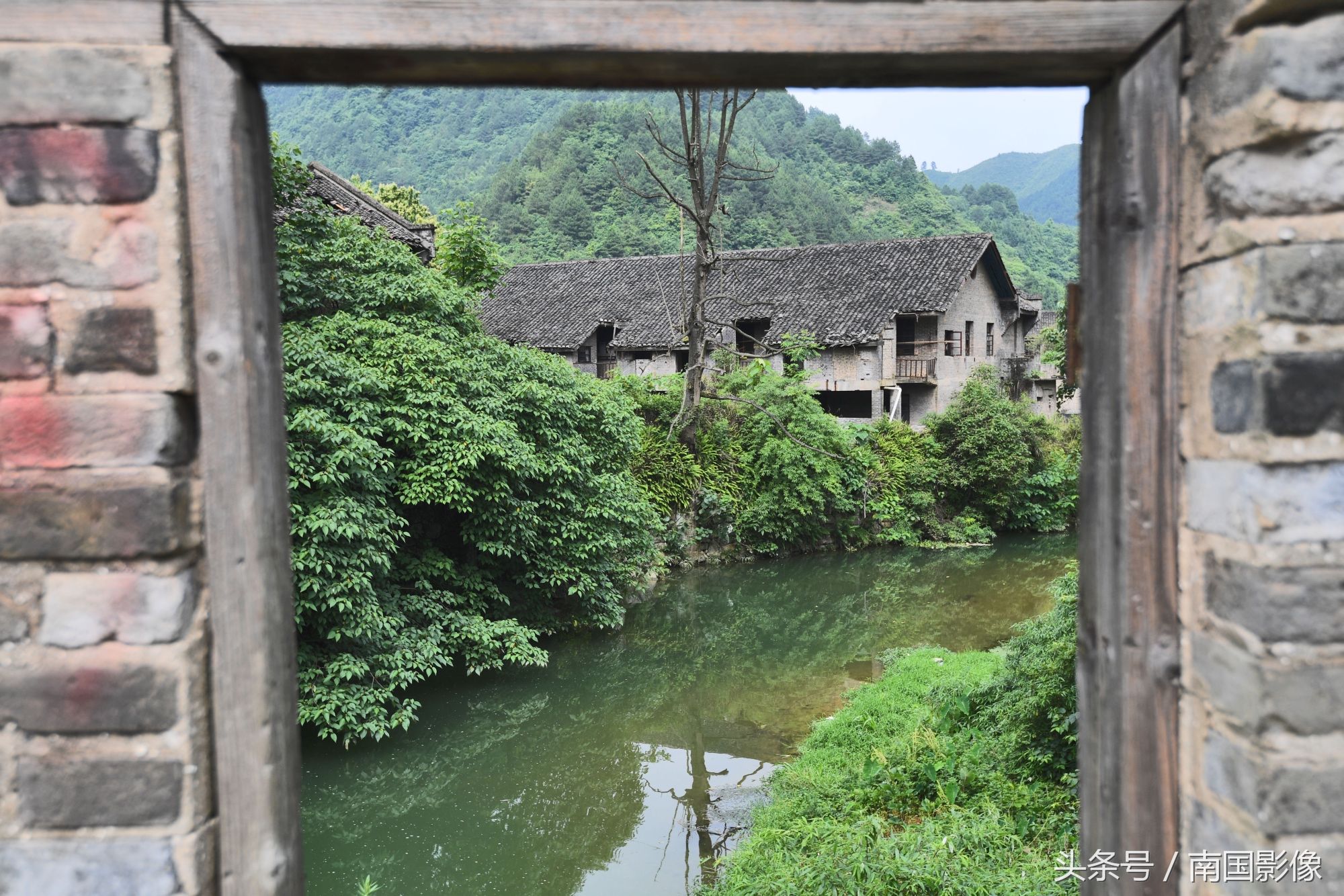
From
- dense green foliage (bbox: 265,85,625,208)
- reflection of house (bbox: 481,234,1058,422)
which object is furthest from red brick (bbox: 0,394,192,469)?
dense green foliage (bbox: 265,85,625,208)

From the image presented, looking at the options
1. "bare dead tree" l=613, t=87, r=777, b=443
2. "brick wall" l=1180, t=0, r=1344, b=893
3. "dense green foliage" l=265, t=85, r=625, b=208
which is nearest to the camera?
"brick wall" l=1180, t=0, r=1344, b=893

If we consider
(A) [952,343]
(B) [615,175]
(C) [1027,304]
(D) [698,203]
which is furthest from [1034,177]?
(D) [698,203]

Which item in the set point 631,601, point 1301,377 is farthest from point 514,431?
point 1301,377

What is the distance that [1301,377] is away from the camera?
123 centimetres

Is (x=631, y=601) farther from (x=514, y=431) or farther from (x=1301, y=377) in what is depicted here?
(x=1301, y=377)

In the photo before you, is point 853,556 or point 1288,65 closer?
point 1288,65

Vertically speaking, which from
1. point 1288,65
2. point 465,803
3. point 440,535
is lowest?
point 465,803

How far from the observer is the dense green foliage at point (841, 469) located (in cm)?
1362

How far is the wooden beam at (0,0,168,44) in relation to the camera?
4.48 ft

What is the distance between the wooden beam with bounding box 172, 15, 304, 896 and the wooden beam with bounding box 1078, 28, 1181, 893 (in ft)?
4.51

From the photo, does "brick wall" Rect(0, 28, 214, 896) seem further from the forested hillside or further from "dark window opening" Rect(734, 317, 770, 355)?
the forested hillside

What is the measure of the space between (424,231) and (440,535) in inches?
236

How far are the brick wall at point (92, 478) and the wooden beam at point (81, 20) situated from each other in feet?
0.04

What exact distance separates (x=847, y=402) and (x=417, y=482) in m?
13.0
